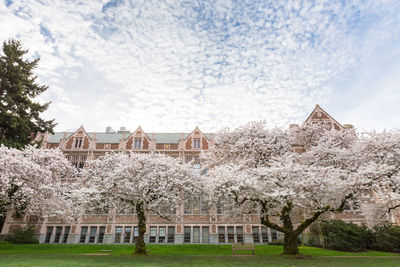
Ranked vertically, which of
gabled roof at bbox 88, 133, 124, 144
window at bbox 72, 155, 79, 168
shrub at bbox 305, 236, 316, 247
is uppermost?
gabled roof at bbox 88, 133, 124, 144

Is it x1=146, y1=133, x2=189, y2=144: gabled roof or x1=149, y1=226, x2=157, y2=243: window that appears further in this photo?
x1=146, y1=133, x2=189, y2=144: gabled roof

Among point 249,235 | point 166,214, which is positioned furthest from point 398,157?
point 249,235

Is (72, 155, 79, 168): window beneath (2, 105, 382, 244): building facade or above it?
above

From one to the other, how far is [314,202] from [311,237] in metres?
16.4

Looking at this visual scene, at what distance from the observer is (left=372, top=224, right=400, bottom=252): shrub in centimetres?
2320

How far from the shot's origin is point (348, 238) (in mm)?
24188

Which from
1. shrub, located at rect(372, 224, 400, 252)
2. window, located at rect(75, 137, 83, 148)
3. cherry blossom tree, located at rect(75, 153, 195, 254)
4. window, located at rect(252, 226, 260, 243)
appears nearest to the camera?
cherry blossom tree, located at rect(75, 153, 195, 254)

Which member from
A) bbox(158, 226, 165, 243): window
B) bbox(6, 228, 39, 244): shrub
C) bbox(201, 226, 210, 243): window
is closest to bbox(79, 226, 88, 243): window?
bbox(6, 228, 39, 244): shrub

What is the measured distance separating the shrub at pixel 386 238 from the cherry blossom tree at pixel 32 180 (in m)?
30.8

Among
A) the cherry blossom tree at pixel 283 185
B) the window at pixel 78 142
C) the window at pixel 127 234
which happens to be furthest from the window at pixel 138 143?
the cherry blossom tree at pixel 283 185

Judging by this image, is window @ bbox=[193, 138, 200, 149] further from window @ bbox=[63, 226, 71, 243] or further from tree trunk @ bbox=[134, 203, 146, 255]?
window @ bbox=[63, 226, 71, 243]

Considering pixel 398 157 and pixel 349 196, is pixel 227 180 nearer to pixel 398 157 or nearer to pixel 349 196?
pixel 349 196

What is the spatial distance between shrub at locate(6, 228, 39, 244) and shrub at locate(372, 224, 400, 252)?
137 feet

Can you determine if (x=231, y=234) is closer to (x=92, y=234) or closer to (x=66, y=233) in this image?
(x=92, y=234)
